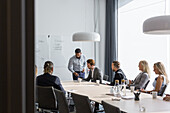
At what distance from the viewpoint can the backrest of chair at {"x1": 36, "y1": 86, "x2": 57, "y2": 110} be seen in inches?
164

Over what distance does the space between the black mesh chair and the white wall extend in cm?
360

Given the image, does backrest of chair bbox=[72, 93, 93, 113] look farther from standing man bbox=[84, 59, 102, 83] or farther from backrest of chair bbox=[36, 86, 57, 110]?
standing man bbox=[84, 59, 102, 83]

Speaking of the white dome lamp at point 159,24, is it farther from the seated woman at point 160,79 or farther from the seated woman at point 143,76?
the seated woman at point 143,76

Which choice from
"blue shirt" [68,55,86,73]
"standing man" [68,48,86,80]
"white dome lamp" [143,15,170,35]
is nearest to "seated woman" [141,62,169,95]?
"white dome lamp" [143,15,170,35]

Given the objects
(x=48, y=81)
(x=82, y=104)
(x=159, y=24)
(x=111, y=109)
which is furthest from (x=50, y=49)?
(x=111, y=109)

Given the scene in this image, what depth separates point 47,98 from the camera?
14.0 feet

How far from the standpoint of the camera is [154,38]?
6.67 meters

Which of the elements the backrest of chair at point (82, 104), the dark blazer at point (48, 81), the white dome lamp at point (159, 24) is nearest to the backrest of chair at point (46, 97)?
the dark blazer at point (48, 81)

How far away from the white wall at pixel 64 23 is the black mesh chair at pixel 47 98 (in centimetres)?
360

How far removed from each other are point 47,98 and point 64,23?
4.52m

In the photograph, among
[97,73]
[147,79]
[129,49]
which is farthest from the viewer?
[129,49]
